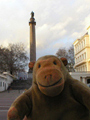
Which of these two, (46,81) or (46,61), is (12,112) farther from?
(46,61)

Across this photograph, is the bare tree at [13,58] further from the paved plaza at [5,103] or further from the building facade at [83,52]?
the paved plaza at [5,103]

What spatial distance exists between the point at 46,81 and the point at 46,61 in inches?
18.8

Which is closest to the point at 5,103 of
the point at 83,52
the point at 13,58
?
the point at 13,58

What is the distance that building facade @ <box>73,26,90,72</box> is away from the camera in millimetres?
43875

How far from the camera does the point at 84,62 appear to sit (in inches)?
1785

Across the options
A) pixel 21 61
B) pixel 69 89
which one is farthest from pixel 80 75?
pixel 69 89

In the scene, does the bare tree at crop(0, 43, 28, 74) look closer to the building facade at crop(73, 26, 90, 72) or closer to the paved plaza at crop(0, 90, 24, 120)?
the building facade at crop(73, 26, 90, 72)

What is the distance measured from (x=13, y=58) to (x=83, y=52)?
800 inches

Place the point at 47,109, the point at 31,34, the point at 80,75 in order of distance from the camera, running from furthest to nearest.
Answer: the point at 31,34
the point at 80,75
the point at 47,109

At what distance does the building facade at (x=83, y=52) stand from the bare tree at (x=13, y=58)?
16821mm

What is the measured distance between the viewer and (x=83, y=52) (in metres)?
46.3

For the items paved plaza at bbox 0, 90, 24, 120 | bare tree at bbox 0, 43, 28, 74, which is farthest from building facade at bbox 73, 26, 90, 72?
paved plaza at bbox 0, 90, 24, 120

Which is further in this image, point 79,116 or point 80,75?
point 80,75

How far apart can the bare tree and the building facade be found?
16821 millimetres
